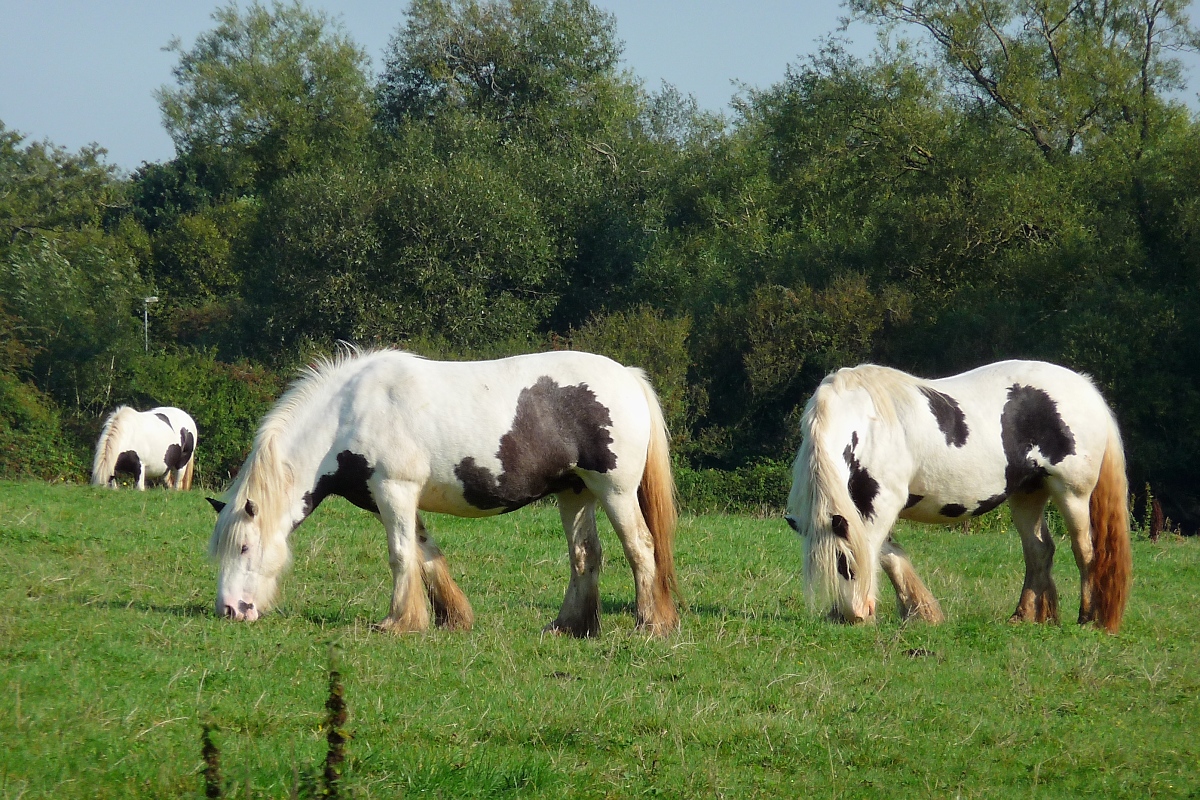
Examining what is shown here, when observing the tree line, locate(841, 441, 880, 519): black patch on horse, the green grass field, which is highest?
the tree line

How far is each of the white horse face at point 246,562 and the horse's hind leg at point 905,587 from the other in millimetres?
4888

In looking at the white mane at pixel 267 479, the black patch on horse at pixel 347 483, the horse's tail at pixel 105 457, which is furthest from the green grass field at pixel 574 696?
the horse's tail at pixel 105 457

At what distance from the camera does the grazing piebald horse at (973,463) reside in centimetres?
908

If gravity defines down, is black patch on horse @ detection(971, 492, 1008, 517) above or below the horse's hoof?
above

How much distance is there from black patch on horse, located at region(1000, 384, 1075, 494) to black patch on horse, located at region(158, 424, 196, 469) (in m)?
17.6

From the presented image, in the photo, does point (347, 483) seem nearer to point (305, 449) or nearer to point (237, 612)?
point (305, 449)

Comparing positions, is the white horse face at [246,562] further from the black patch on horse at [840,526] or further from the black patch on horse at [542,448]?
the black patch on horse at [840,526]

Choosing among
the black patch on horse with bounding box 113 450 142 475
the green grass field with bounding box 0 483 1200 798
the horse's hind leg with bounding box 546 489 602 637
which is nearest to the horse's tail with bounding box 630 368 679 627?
the horse's hind leg with bounding box 546 489 602 637

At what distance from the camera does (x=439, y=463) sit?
27.7ft

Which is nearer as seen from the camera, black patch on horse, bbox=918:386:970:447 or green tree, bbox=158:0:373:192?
black patch on horse, bbox=918:386:970:447

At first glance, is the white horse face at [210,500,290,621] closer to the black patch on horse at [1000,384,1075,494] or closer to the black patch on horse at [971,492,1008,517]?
the black patch on horse at [971,492,1008,517]

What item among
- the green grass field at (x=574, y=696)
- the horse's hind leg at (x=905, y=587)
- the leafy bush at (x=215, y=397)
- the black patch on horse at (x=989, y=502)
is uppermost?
the leafy bush at (x=215, y=397)

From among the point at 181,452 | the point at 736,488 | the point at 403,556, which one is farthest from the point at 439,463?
the point at 736,488

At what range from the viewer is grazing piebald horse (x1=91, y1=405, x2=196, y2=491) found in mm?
20922
